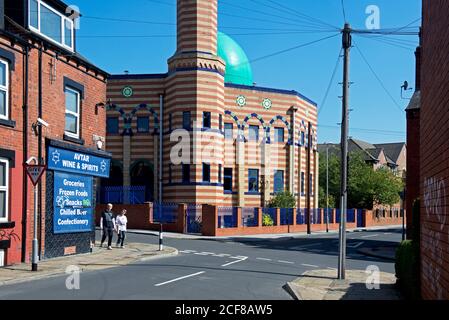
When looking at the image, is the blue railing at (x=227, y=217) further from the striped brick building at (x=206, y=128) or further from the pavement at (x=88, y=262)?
the pavement at (x=88, y=262)

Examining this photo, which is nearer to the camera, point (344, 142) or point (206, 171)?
point (344, 142)

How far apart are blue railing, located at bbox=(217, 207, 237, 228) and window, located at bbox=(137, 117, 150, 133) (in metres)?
9.92

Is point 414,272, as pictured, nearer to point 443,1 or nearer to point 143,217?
point 443,1

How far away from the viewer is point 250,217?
37.7 metres

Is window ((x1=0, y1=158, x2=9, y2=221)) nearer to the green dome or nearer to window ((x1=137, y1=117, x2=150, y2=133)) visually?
window ((x1=137, y1=117, x2=150, y2=133))

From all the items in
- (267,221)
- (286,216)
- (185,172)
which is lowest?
(267,221)

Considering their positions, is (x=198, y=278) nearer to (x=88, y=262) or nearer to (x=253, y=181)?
(x=88, y=262)

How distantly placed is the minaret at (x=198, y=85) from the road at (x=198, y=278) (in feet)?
50.8

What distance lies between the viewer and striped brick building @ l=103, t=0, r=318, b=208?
3794cm

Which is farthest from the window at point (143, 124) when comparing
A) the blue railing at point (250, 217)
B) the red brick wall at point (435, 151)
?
the red brick wall at point (435, 151)

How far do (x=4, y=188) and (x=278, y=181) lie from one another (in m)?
31.5

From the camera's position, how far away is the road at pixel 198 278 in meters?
11.3

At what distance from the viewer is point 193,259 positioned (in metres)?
19.2

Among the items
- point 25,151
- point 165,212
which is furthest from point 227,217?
point 25,151
